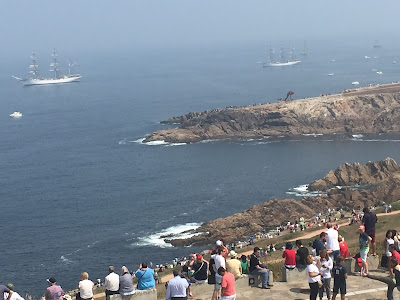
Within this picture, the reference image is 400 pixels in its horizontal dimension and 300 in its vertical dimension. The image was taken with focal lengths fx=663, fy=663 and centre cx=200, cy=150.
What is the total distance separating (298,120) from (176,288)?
11813cm

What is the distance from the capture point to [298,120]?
13538 cm

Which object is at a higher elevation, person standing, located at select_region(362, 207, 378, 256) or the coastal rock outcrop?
person standing, located at select_region(362, 207, 378, 256)

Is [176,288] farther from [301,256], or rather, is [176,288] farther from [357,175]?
[357,175]

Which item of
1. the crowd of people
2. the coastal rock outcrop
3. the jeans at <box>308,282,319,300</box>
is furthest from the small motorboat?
the jeans at <box>308,282,319,300</box>

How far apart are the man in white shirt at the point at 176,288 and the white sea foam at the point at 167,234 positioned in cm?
4754

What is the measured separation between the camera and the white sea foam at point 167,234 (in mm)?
68375

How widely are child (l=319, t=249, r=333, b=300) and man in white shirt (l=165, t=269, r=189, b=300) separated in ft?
14.0

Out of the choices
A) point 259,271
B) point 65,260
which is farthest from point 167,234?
point 259,271

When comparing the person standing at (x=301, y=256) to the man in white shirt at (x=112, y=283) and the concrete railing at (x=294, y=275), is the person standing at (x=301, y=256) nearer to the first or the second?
the concrete railing at (x=294, y=275)

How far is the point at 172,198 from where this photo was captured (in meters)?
86.1

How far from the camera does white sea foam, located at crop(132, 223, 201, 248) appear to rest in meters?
68.4

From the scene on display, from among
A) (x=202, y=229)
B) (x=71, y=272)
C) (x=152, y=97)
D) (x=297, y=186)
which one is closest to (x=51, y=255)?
(x=71, y=272)

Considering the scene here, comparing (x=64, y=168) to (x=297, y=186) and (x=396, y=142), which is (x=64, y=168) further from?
(x=396, y=142)

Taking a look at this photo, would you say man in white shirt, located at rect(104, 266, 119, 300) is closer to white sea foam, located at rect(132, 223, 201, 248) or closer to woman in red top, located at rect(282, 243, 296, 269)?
woman in red top, located at rect(282, 243, 296, 269)
